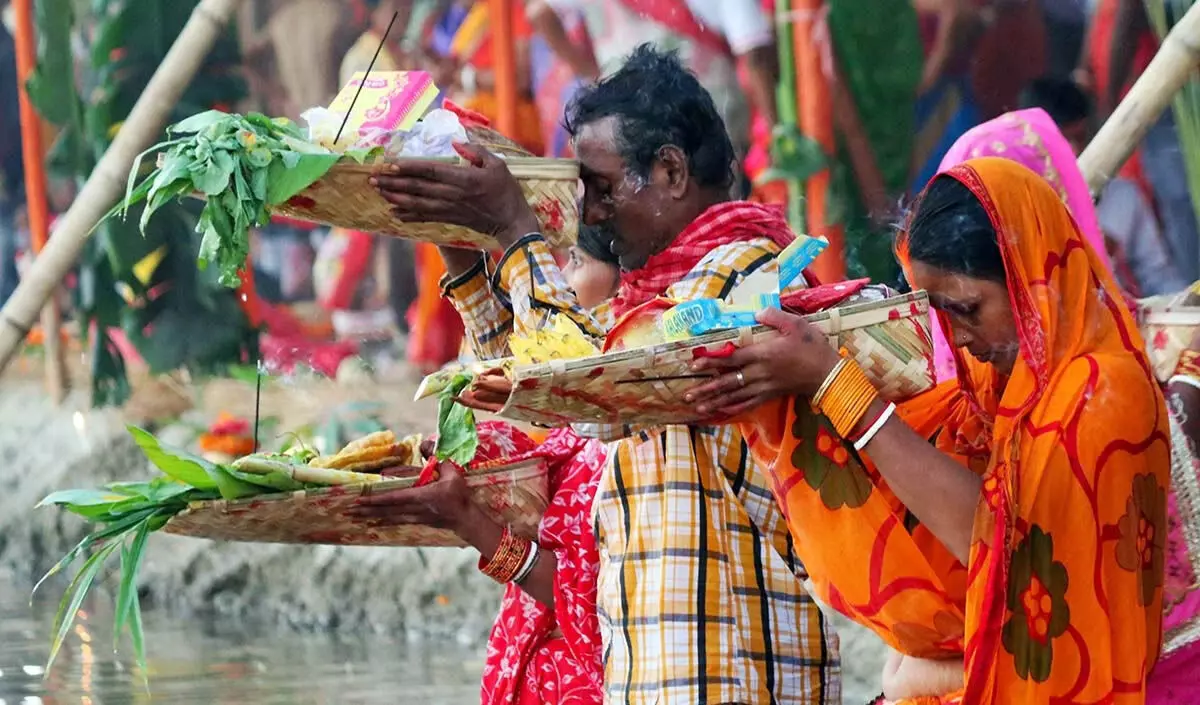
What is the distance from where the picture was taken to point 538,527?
327 cm

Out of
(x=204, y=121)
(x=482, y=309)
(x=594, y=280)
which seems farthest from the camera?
(x=594, y=280)

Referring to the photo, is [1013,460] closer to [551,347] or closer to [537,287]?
[551,347]

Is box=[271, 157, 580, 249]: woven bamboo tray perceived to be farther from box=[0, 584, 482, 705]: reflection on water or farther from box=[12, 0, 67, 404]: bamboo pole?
box=[12, 0, 67, 404]: bamboo pole

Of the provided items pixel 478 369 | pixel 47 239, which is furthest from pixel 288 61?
pixel 478 369

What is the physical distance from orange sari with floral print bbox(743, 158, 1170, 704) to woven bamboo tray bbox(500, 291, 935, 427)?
0.40 feet

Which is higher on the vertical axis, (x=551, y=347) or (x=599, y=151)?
(x=599, y=151)

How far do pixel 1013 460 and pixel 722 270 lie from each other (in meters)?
0.55

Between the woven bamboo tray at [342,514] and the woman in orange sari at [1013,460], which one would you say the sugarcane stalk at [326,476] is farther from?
the woman in orange sari at [1013,460]

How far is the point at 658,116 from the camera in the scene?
2.95m

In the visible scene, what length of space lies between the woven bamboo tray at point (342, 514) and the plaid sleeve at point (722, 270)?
69 cm

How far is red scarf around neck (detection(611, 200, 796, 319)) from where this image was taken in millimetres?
2820

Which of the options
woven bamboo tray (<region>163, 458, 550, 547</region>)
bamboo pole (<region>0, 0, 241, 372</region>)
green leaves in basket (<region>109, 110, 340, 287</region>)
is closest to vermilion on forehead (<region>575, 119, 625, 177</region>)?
green leaves in basket (<region>109, 110, 340, 287</region>)

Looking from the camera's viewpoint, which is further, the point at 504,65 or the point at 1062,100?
the point at 504,65

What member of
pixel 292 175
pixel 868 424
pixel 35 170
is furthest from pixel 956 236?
pixel 35 170
